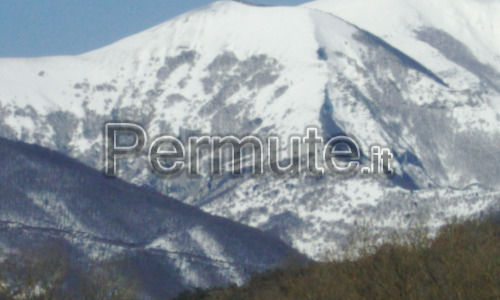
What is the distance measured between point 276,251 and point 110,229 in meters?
21.2

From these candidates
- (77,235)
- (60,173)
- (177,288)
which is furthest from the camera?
(60,173)

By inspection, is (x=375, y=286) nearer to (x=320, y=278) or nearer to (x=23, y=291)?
(x=320, y=278)

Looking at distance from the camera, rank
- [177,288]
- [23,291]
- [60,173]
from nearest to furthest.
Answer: [23,291], [177,288], [60,173]

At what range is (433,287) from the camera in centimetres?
4478

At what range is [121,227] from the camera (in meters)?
165

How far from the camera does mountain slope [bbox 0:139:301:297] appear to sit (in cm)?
13962

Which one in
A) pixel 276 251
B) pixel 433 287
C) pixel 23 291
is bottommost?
pixel 276 251

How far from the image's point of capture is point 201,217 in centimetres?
18412

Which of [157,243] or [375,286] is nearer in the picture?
[375,286]

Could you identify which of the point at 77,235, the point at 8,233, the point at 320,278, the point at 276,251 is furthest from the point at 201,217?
the point at 320,278

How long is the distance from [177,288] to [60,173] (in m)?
52.3

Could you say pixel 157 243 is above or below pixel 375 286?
below

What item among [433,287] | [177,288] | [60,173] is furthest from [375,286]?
[60,173]

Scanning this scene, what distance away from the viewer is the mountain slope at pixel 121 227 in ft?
458
